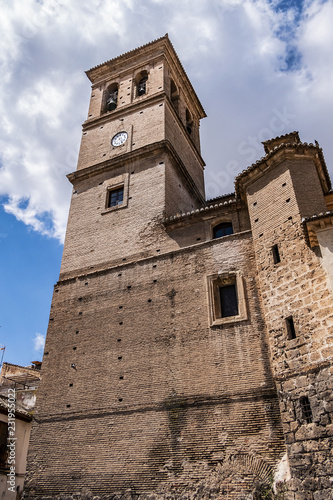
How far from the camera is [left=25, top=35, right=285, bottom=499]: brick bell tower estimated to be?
10.2 meters

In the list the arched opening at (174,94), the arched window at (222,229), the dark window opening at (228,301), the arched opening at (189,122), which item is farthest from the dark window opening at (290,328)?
the arched opening at (174,94)

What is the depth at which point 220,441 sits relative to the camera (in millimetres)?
10055

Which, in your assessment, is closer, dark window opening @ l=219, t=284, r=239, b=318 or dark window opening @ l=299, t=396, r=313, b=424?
dark window opening @ l=299, t=396, r=313, b=424

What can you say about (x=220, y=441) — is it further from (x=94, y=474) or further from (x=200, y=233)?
(x=200, y=233)

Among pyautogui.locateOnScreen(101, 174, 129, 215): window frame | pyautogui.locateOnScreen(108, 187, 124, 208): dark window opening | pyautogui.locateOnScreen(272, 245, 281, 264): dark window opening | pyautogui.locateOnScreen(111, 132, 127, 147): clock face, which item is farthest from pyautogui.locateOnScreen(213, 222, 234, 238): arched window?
pyautogui.locateOnScreen(111, 132, 127, 147): clock face

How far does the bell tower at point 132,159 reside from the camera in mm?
15648

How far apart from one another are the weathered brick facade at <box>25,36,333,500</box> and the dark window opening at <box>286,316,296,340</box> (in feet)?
0.10

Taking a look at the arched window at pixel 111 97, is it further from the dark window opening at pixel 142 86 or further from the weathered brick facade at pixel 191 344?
the weathered brick facade at pixel 191 344

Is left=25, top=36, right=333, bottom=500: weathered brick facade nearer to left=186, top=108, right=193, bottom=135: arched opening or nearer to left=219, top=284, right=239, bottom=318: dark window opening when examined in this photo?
left=219, top=284, right=239, bottom=318: dark window opening

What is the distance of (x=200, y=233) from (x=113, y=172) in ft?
18.0

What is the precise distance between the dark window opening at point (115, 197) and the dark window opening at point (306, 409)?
1008 cm

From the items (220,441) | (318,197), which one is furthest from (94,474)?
(318,197)

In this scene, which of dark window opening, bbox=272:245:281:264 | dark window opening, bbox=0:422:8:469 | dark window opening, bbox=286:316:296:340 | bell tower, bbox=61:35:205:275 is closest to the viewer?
dark window opening, bbox=286:316:296:340

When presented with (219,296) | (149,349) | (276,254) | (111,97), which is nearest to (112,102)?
(111,97)
